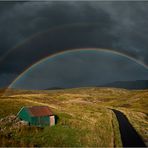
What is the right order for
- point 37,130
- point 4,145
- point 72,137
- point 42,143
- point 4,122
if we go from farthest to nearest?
point 4,122 < point 37,130 < point 72,137 < point 42,143 < point 4,145

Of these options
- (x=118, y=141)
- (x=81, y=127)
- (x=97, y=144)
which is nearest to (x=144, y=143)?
(x=118, y=141)

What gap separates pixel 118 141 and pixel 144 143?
337 centimetres

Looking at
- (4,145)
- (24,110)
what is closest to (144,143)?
(4,145)

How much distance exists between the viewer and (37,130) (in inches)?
1583

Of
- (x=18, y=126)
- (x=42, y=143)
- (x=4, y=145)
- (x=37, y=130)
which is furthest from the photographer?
(x=18, y=126)

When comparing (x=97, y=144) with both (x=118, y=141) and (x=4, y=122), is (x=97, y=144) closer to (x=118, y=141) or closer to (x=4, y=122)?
(x=118, y=141)

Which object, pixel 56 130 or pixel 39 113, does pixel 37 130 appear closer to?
pixel 56 130

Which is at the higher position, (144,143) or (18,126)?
(18,126)

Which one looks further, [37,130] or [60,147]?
[37,130]

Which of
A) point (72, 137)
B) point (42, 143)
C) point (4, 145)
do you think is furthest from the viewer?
point (72, 137)

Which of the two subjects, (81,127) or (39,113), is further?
(39,113)

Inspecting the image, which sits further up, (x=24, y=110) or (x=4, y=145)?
(x=24, y=110)

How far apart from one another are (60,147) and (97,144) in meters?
4.74

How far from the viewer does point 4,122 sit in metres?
45.8
